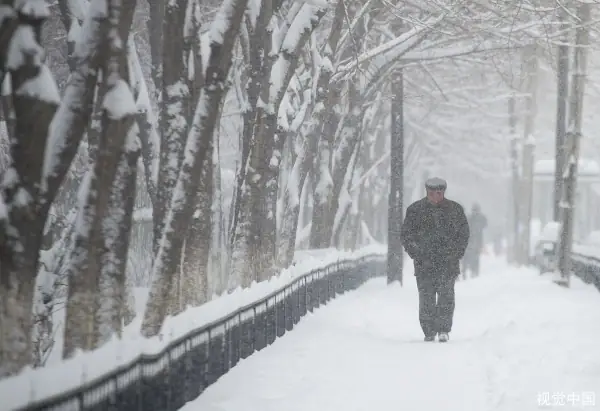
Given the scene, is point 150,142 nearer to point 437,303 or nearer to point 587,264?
point 437,303

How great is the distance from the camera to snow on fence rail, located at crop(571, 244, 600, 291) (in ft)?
75.4

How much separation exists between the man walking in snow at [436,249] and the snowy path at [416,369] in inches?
16.9

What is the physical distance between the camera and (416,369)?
11.2 metres

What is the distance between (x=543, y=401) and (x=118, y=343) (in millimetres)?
3564

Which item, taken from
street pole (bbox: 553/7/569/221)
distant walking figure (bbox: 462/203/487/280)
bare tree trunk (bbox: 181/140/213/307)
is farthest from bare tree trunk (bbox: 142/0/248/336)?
distant walking figure (bbox: 462/203/487/280)

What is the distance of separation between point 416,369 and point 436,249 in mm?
2993

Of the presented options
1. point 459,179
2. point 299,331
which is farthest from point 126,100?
point 459,179

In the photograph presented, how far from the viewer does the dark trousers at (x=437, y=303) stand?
45.6 ft

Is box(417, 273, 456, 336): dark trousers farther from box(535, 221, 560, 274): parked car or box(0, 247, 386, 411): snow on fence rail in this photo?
box(535, 221, 560, 274): parked car

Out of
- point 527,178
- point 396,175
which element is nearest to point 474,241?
point 396,175

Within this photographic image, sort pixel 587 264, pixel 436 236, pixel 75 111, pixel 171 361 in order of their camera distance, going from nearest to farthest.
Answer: pixel 75 111
pixel 171 361
pixel 436 236
pixel 587 264

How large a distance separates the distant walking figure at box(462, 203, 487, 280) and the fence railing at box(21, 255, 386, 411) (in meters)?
17.0

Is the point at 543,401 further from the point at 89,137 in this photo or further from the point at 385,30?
the point at 385,30

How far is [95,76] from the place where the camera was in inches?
324
